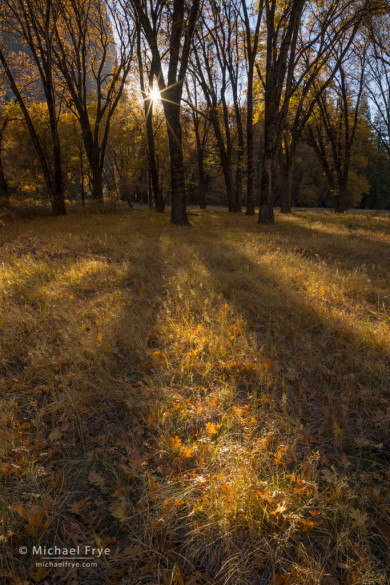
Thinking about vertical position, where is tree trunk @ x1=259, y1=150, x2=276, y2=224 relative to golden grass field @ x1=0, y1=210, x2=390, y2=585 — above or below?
above

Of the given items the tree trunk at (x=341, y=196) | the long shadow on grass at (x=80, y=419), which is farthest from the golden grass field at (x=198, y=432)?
the tree trunk at (x=341, y=196)

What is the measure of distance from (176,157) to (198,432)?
11412mm

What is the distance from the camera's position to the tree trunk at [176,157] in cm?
1086

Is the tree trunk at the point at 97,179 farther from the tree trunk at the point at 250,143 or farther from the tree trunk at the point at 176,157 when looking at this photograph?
the tree trunk at the point at 250,143

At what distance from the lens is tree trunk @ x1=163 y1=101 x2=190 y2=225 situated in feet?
35.6

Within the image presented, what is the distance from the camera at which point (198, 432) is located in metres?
2.22

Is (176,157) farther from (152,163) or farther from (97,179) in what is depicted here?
(97,179)

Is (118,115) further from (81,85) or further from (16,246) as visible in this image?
(16,246)

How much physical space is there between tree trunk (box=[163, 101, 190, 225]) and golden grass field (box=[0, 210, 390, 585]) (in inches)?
316

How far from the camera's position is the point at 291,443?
2.09 meters

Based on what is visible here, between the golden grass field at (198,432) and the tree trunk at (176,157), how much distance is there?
8.03 meters

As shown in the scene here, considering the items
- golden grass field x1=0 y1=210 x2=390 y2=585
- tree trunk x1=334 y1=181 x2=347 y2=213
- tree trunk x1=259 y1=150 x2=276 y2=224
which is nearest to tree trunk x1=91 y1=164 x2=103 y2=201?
tree trunk x1=259 y1=150 x2=276 y2=224

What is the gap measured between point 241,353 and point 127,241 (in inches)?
266

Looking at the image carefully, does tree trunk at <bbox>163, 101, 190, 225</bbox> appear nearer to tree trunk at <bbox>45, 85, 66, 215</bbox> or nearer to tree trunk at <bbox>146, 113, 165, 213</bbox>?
tree trunk at <bbox>146, 113, 165, 213</bbox>
